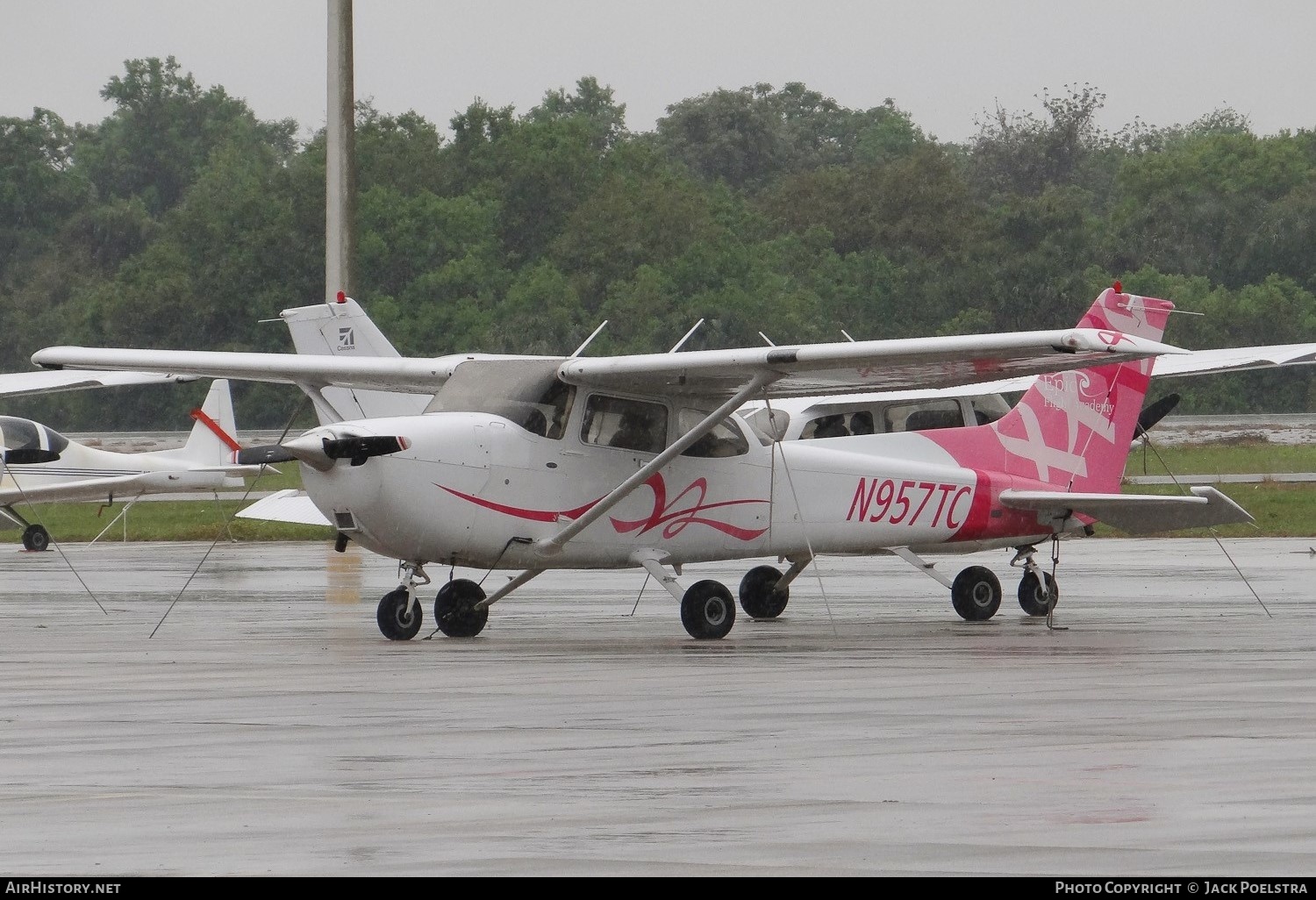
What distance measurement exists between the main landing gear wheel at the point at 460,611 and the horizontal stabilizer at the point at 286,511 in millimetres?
2293

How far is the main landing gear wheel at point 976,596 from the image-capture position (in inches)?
725

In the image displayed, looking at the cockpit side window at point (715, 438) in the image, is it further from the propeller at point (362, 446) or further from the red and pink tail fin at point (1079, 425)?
the propeller at point (362, 446)

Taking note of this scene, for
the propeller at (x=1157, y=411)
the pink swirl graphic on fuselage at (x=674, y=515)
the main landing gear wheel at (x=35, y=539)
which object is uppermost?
the propeller at (x=1157, y=411)

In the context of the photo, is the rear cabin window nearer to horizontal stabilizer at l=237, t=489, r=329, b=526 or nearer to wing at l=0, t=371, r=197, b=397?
horizontal stabilizer at l=237, t=489, r=329, b=526

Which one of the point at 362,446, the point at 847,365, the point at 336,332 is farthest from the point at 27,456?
the point at 847,365

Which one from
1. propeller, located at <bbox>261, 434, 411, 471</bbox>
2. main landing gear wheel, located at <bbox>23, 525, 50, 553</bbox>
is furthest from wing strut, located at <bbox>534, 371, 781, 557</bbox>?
main landing gear wheel, located at <bbox>23, 525, 50, 553</bbox>

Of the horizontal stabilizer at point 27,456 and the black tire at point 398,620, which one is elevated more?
the black tire at point 398,620

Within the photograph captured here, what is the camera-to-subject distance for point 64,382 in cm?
2323

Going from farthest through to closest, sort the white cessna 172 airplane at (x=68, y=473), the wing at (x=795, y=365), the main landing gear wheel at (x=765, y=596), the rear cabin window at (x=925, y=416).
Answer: the white cessna 172 airplane at (x=68, y=473)
the rear cabin window at (x=925, y=416)
the main landing gear wheel at (x=765, y=596)
the wing at (x=795, y=365)

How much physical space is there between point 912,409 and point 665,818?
15105 mm

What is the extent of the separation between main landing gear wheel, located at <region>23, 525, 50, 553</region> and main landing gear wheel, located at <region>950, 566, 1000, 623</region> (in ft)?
58.7

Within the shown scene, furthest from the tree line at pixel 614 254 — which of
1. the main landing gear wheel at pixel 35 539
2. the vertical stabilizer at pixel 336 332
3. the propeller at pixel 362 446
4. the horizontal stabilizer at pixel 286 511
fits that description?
the propeller at pixel 362 446

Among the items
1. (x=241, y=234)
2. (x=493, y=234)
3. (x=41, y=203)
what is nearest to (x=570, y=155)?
(x=493, y=234)
